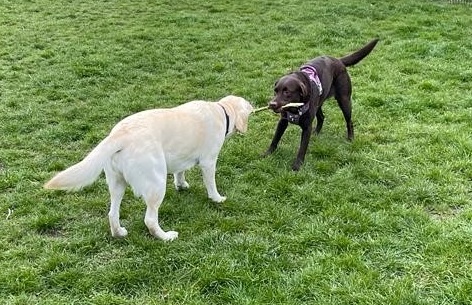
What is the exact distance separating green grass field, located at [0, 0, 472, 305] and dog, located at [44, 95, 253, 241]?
0.32 metres

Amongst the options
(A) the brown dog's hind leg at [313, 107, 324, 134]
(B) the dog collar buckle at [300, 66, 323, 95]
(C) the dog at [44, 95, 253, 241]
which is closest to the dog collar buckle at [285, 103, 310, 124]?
(B) the dog collar buckle at [300, 66, 323, 95]

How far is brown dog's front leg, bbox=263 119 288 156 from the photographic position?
595cm

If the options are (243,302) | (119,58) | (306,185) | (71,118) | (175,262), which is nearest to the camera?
(243,302)

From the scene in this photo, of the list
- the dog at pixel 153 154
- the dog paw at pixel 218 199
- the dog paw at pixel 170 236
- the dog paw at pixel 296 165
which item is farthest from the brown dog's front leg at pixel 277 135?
the dog paw at pixel 170 236

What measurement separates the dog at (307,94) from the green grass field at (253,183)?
0.81 ft

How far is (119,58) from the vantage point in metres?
9.54

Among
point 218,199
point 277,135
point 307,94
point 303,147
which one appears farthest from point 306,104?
point 218,199

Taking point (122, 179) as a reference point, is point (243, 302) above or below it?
below

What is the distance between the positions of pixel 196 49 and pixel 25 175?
5285 millimetres

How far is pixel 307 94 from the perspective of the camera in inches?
217

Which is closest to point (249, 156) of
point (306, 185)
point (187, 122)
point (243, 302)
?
point (306, 185)

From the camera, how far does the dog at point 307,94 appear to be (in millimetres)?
5453

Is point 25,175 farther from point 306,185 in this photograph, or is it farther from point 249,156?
point 306,185

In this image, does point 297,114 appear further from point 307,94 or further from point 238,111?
point 238,111
